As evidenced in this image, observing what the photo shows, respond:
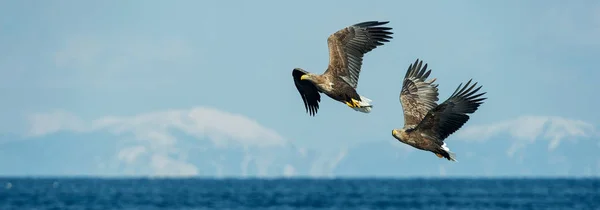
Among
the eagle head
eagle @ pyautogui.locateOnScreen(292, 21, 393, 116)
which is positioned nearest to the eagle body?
eagle @ pyautogui.locateOnScreen(292, 21, 393, 116)

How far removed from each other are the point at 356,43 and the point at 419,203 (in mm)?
71968

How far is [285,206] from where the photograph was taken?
81.8 meters

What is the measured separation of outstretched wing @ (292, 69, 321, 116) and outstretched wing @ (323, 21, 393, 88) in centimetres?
95

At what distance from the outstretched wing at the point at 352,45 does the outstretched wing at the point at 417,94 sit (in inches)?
25.3

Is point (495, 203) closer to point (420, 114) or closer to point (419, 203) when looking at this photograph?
point (419, 203)

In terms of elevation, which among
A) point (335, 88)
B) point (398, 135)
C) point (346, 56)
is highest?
point (346, 56)

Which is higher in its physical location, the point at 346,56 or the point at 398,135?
the point at 346,56

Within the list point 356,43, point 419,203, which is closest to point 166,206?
point 419,203

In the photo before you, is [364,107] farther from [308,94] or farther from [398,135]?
[308,94]

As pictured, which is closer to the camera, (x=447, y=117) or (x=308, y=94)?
(x=447, y=117)

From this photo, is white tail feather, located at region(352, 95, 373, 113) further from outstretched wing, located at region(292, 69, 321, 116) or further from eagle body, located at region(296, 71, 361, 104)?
outstretched wing, located at region(292, 69, 321, 116)

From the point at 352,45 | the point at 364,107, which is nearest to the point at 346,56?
the point at 352,45

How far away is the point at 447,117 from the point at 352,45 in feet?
9.06

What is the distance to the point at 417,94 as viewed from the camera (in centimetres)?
1722
